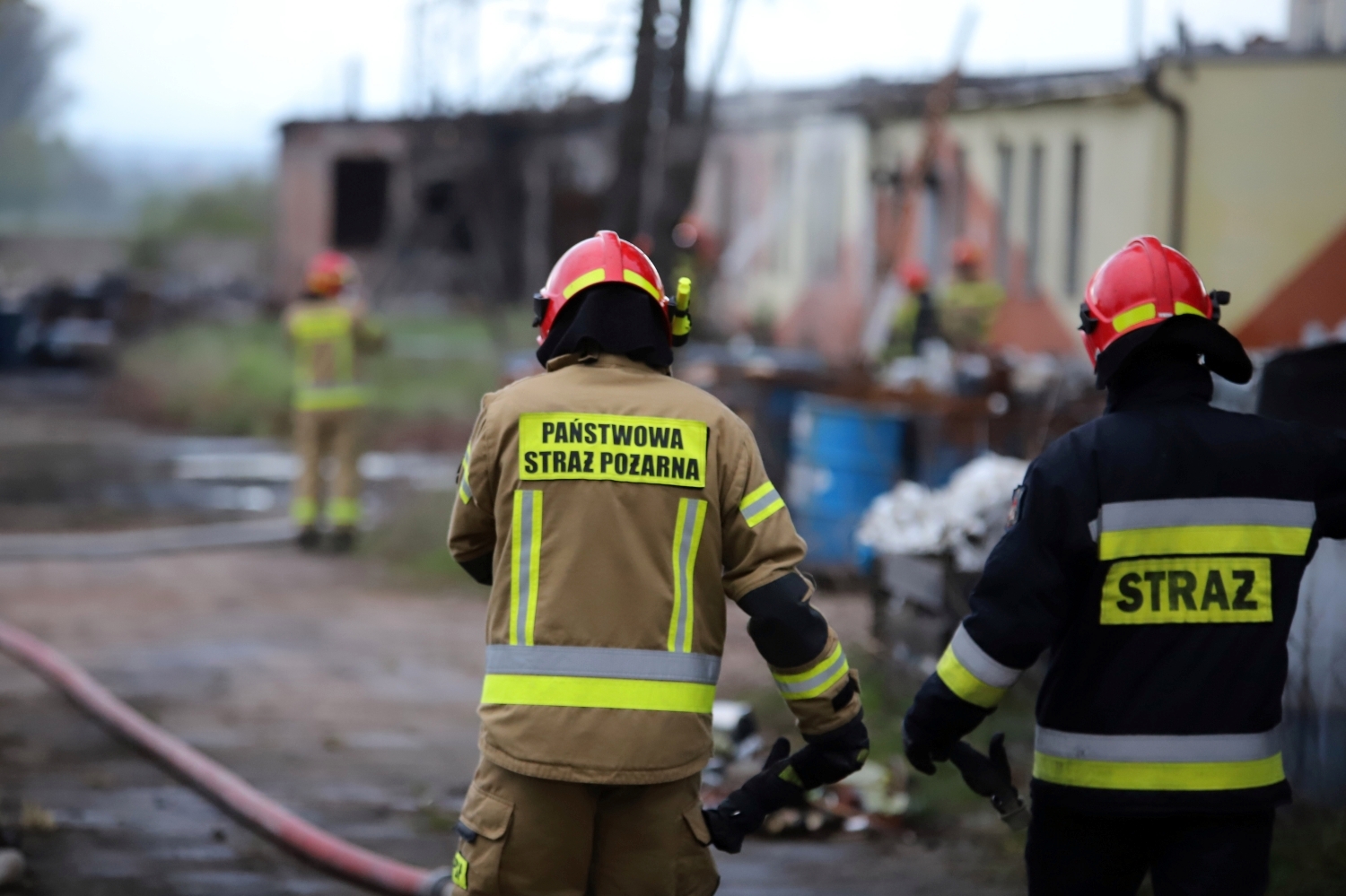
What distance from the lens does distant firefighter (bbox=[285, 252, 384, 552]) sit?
39.0ft

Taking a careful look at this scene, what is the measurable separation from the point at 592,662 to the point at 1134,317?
1.26 m

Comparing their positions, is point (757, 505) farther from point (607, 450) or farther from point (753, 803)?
point (753, 803)

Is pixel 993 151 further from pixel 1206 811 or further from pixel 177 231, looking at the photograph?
pixel 177 231

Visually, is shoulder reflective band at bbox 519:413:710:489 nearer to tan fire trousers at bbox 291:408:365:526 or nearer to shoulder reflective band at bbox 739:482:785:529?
shoulder reflective band at bbox 739:482:785:529

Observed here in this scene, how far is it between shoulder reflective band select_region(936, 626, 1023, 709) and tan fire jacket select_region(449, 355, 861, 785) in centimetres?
23

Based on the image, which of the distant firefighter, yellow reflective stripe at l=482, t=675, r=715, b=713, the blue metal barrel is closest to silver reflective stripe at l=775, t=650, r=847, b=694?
yellow reflective stripe at l=482, t=675, r=715, b=713

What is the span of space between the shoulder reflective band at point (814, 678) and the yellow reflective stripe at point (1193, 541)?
55 cm

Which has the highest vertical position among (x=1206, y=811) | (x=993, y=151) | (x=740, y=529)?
(x=993, y=151)

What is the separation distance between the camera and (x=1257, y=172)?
13617mm

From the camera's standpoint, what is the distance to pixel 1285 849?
4.79 m

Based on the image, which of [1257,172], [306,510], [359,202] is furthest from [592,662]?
[359,202]

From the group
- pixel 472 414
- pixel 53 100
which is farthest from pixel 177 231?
pixel 472 414

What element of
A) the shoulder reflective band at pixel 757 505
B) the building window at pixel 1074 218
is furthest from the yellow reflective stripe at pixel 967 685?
the building window at pixel 1074 218

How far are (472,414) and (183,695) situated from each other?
1331 cm
